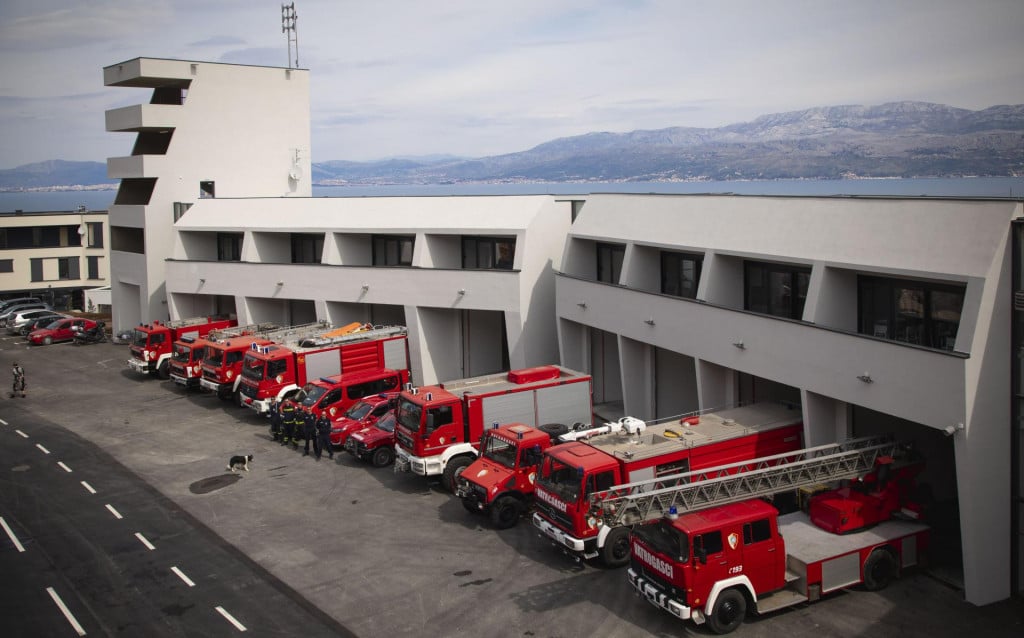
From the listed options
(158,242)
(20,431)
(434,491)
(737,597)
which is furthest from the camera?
(158,242)

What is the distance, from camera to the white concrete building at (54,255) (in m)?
61.2

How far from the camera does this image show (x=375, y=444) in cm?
2478

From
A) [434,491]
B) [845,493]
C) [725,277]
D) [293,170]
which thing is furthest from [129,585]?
[293,170]

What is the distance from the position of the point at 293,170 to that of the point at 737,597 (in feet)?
130

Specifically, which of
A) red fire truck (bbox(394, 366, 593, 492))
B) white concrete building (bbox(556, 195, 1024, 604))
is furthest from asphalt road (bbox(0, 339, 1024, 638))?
white concrete building (bbox(556, 195, 1024, 604))

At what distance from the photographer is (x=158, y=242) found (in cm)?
4484

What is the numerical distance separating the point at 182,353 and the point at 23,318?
24.3 meters

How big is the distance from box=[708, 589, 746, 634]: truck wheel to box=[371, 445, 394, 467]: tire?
1275cm

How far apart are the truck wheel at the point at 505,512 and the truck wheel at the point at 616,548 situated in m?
3.04

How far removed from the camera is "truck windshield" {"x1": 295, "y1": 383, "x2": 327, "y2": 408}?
27828 millimetres

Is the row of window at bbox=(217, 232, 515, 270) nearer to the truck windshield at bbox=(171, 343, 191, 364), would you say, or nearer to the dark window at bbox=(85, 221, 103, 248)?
the truck windshield at bbox=(171, 343, 191, 364)

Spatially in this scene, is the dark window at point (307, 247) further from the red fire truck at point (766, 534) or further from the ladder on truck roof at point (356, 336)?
the red fire truck at point (766, 534)

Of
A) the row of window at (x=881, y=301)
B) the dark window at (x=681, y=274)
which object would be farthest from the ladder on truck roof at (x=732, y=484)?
the dark window at (x=681, y=274)

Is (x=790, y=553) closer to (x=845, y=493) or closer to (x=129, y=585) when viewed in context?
(x=845, y=493)
